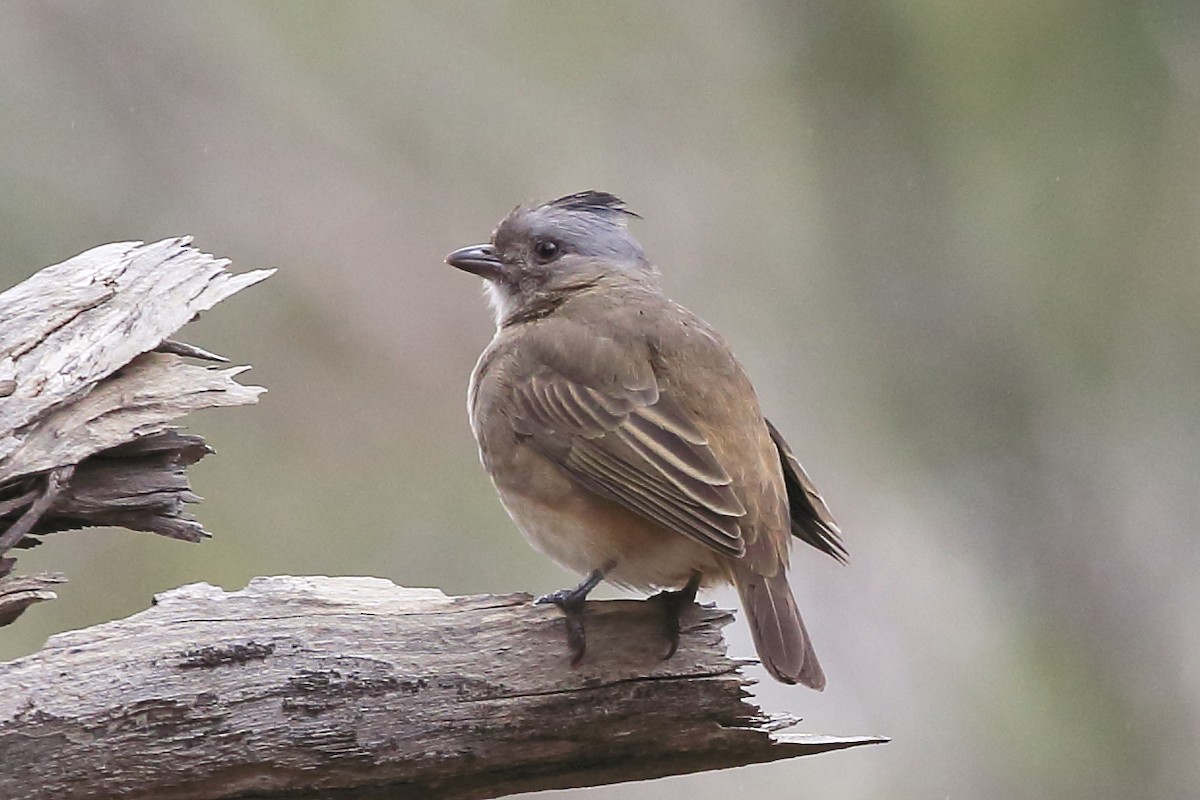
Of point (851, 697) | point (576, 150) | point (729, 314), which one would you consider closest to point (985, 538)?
point (851, 697)

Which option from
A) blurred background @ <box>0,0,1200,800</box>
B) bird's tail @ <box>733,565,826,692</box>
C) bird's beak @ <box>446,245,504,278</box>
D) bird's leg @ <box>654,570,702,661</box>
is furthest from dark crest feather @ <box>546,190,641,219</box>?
blurred background @ <box>0,0,1200,800</box>

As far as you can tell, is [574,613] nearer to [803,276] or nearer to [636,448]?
[636,448]

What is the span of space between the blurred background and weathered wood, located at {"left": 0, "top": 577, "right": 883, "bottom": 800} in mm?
3725

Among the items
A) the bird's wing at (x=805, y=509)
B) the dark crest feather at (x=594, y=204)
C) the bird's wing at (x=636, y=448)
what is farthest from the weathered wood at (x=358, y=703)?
the dark crest feather at (x=594, y=204)

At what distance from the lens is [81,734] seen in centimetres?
330

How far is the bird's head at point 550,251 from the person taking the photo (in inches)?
191

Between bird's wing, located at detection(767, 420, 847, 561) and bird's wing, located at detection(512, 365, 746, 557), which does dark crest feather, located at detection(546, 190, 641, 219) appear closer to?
bird's wing, located at detection(512, 365, 746, 557)

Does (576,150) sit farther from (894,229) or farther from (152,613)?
(152,613)

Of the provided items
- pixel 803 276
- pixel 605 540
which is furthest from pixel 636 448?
pixel 803 276

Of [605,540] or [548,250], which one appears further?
[548,250]

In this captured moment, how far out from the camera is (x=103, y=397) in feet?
12.3

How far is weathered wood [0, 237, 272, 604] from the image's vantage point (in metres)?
3.65

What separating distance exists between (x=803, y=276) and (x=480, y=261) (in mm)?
3945

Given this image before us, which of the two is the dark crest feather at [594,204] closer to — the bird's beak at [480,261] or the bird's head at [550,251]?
the bird's head at [550,251]
